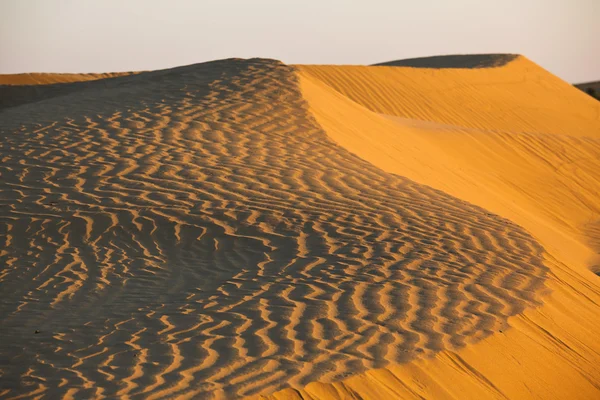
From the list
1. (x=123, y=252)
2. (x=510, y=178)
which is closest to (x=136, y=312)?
(x=123, y=252)

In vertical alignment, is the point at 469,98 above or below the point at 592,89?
above

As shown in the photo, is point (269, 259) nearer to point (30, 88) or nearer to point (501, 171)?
point (501, 171)

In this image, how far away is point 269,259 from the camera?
784cm

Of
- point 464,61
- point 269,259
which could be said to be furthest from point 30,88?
point 269,259

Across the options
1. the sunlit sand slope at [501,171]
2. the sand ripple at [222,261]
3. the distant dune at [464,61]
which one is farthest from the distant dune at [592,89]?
the sand ripple at [222,261]

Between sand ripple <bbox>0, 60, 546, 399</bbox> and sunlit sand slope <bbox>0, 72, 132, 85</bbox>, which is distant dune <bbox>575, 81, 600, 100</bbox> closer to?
sunlit sand slope <bbox>0, 72, 132, 85</bbox>

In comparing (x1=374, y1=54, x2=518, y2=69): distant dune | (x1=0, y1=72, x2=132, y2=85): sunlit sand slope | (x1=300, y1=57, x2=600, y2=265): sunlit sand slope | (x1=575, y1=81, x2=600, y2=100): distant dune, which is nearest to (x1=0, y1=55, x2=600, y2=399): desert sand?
(x1=300, y1=57, x2=600, y2=265): sunlit sand slope

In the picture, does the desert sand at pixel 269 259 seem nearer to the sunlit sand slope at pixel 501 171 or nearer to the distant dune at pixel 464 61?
the sunlit sand slope at pixel 501 171

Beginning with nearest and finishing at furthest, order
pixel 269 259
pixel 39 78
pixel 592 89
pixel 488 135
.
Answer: pixel 269 259
pixel 488 135
pixel 39 78
pixel 592 89

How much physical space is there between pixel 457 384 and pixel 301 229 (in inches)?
141

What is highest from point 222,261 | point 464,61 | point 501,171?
point 222,261

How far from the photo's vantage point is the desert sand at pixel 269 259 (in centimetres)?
536

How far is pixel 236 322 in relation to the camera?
6055 millimetres

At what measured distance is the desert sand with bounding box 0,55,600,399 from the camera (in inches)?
211
